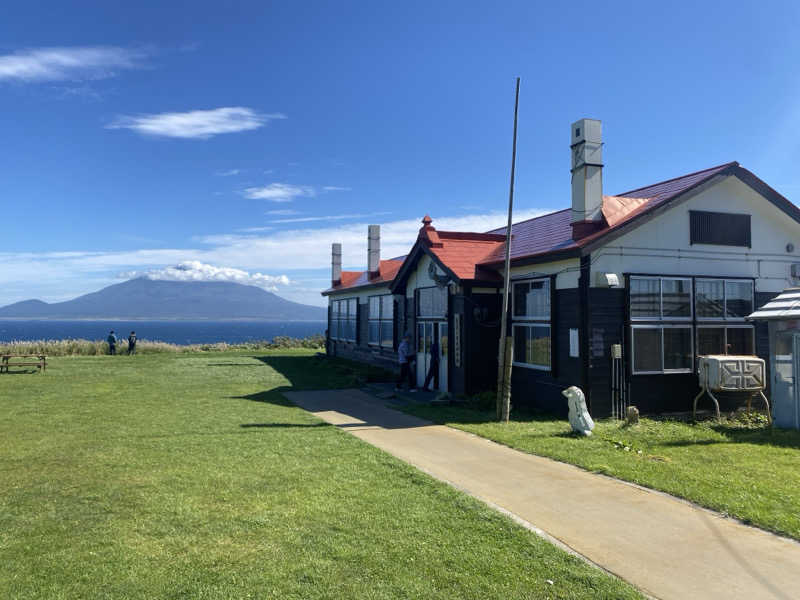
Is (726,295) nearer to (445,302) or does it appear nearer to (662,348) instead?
(662,348)

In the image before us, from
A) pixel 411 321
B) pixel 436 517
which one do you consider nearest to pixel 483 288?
pixel 411 321

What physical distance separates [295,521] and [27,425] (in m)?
8.62

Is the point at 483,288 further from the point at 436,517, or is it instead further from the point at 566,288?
the point at 436,517

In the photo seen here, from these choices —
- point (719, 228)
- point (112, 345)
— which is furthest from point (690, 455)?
point (112, 345)

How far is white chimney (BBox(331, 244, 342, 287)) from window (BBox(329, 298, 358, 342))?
1547mm

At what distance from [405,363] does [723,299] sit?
29.1ft

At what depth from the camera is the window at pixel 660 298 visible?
12.9 meters

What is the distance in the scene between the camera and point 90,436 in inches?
422

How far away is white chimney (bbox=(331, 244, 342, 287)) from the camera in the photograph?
34.4 metres

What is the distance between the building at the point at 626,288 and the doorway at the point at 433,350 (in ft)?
1.79

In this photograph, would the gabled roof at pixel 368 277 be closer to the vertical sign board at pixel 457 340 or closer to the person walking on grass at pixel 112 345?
the vertical sign board at pixel 457 340

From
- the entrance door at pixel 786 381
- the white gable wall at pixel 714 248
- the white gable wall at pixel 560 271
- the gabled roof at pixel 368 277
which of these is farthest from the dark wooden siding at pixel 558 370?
the gabled roof at pixel 368 277

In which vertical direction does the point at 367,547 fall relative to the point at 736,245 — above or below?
below

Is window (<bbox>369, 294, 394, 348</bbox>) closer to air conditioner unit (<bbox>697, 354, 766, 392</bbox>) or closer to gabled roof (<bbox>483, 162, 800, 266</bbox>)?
gabled roof (<bbox>483, 162, 800, 266</bbox>)
